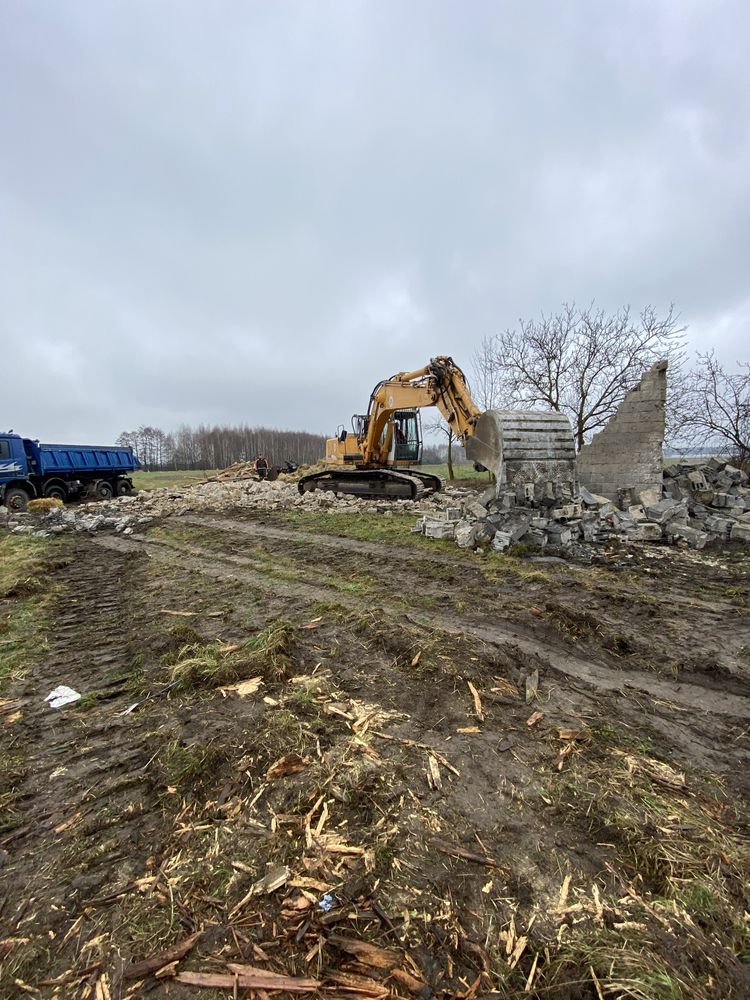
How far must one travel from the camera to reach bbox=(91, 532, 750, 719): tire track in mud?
3.40m

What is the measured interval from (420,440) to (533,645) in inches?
514

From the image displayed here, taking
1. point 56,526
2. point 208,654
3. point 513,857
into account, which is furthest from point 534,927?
point 56,526

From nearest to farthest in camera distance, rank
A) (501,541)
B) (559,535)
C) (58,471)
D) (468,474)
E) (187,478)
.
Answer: (501,541) < (559,535) < (58,471) < (468,474) < (187,478)

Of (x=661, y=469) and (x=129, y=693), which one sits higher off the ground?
(x=661, y=469)

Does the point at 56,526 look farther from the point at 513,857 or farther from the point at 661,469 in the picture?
the point at 661,469

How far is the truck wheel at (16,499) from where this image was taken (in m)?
16.9

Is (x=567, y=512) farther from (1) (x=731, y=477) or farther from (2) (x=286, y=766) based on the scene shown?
(2) (x=286, y=766)

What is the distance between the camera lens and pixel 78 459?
2042 cm

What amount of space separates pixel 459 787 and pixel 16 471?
20.9 m

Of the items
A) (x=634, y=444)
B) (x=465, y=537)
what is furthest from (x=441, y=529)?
(x=634, y=444)

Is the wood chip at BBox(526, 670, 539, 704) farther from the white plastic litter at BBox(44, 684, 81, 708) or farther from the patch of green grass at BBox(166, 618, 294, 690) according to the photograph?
the white plastic litter at BBox(44, 684, 81, 708)

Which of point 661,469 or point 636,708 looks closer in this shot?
point 636,708

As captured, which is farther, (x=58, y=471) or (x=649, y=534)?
(x=58, y=471)

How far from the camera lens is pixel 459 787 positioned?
2.43 metres
